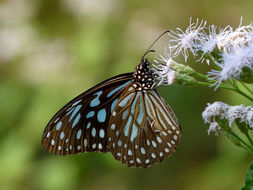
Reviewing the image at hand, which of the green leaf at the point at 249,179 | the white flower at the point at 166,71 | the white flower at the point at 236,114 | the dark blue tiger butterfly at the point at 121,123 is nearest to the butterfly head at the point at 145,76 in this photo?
the dark blue tiger butterfly at the point at 121,123

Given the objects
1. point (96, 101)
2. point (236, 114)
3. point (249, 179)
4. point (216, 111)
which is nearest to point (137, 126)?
point (96, 101)

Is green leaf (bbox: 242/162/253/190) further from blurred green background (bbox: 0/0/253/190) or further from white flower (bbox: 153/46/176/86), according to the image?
blurred green background (bbox: 0/0/253/190)

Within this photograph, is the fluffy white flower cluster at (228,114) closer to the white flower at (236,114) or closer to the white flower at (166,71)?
the white flower at (236,114)

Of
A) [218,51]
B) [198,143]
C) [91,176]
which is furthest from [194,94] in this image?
[218,51]

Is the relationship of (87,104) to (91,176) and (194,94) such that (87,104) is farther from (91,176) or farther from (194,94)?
(194,94)

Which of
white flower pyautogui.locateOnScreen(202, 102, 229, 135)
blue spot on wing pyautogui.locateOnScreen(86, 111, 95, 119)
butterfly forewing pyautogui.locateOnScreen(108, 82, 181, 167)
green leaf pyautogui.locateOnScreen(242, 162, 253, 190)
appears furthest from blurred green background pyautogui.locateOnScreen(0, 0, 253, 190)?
green leaf pyautogui.locateOnScreen(242, 162, 253, 190)

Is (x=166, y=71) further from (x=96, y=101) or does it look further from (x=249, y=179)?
(x=249, y=179)
